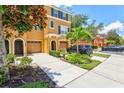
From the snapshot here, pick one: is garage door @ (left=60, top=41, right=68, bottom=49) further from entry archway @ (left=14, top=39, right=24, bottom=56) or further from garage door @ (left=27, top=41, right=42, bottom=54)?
entry archway @ (left=14, top=39, right=24, bottom=56)

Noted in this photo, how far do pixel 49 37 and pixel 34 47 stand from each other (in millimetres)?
2591

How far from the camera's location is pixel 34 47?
2473cm

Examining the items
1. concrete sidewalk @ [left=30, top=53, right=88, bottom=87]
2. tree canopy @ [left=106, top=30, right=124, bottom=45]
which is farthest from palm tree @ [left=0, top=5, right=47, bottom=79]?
tree canopy @ [left=106, top=30, right=124, bottom=45]

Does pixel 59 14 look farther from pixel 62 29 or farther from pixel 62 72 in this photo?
pixel 62 72

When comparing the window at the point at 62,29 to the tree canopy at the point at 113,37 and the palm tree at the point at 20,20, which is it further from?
the tree canopy at the point at 113,37

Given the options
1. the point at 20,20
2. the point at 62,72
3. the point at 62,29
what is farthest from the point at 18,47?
the point at 20,20

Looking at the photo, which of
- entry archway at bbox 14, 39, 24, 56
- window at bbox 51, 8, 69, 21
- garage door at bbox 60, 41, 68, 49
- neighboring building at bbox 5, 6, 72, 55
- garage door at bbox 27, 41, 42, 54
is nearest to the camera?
entry archway at bbox 14, 39, 24, 56

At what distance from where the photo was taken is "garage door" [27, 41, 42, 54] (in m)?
23.8

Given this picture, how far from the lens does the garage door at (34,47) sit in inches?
935

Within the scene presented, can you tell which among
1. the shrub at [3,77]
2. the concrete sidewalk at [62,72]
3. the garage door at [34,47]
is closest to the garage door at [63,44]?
the garage door at [34,47]

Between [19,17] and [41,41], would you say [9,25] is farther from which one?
[41,41]

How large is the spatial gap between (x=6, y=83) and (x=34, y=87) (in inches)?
65.4
